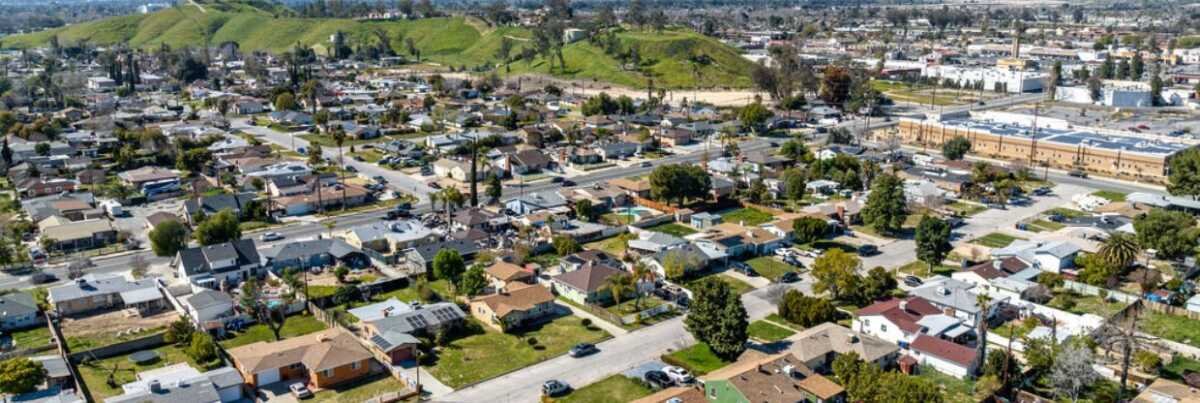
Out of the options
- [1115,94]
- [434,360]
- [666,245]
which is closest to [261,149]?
[666,245]

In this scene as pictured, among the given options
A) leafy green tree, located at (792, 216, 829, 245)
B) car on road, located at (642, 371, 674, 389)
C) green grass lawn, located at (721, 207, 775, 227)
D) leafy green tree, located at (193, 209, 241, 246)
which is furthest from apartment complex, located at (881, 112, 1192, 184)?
leafy green tree, located at (193, 209, 241, 246)

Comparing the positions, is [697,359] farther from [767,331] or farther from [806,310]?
[806,310]

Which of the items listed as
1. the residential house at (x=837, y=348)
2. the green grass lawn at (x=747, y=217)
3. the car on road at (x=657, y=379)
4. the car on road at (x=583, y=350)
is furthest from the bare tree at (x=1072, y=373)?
the green grass lawn at (x=747, y=217)

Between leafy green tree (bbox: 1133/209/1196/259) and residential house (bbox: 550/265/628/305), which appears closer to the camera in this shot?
residential house (bbox: 550/265/628/305)

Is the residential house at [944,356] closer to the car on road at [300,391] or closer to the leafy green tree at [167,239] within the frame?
the car on road at [300,391]

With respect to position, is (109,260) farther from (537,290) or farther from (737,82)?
(737,82)

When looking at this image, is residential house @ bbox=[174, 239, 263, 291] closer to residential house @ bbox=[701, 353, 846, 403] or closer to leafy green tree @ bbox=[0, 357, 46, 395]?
leafy green tree @ bbox=[0, 357, 46, 395]

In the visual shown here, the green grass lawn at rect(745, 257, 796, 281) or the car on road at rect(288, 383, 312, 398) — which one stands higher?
the green grass lawn at rect(745, 257, 796, 281)
